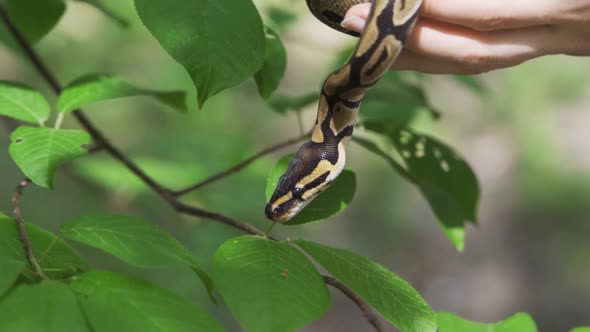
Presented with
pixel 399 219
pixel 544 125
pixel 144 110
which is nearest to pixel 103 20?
pixel 144 110

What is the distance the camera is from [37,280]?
1299 millimetres

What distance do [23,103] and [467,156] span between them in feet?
19.7

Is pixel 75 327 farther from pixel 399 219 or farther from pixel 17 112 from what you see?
pixel 399 219

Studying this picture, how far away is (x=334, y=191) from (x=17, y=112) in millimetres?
929

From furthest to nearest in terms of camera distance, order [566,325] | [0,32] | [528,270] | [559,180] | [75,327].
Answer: [559,180] → [528,270] → [566,325] → [0,32] → [75,327]

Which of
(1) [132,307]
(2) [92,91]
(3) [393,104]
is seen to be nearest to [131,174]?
(2) [92,91]

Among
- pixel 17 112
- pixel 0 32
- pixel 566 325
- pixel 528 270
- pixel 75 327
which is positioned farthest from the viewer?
pixel 528 270

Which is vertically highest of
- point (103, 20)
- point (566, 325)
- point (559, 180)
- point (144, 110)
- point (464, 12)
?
point (464, 12)

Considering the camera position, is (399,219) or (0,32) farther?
(399,219)

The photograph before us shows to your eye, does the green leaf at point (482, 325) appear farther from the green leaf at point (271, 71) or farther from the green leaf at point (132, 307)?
the green leaf at point (271, 71)

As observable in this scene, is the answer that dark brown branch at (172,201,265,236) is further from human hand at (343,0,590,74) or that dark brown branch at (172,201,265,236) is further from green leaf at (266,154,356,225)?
human hand at (343,0,590,74)

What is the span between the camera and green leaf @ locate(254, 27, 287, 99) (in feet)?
6.26

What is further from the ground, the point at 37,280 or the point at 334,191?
the point at 37,280

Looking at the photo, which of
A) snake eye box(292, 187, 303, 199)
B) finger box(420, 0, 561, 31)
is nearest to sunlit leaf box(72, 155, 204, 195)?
snake eye box(292, 187, 303, 199)
